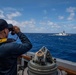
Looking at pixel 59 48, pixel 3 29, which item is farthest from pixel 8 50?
pixel 59 48

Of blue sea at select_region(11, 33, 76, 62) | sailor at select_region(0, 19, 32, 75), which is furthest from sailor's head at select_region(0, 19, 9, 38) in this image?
blue sea at select_region(11, 33, 76, 62)

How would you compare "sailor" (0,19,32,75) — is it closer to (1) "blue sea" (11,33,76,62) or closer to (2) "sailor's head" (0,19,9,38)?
(2) "sailor's head" (0,19,9,38)

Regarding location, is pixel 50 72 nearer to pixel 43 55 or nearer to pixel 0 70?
pixel 43 55

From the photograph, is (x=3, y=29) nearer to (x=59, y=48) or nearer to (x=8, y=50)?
(x=8, y=50)

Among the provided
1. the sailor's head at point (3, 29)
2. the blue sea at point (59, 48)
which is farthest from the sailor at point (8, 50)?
the blue sea at point (59, 48)

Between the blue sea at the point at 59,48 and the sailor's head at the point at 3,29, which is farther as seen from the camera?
the blue sea at the point at 59,48

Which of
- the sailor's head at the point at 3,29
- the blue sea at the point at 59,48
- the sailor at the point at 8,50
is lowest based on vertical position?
the blue sea at the point at 59,48

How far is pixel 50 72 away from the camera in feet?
9.30

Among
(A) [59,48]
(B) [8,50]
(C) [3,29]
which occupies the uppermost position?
(C) [3,29]

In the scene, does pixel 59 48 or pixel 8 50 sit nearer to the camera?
pixel 8 50

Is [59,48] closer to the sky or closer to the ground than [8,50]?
closer to the ground

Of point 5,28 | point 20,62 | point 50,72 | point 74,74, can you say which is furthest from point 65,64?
point 5,28

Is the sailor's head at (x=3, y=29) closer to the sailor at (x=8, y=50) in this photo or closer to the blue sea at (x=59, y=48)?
the sailor at (x=8, y=50)

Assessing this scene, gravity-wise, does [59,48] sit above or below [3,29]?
below
